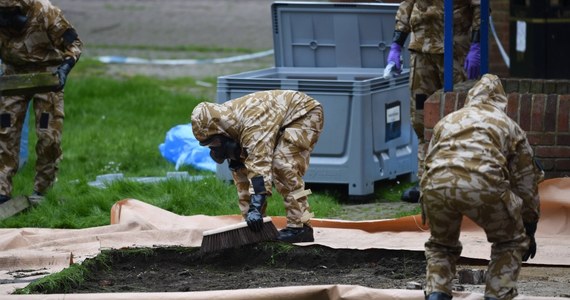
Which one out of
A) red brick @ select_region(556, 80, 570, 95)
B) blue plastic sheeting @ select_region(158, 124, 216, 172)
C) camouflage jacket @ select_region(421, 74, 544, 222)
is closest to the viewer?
camouflage jacket @ select_region(421, 74, 544, 222)

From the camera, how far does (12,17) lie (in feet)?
31.3

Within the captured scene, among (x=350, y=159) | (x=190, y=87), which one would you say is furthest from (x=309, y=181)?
(x=190, y=87)

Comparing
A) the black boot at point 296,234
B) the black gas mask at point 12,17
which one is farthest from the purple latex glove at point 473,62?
the black gas mask at point 12,17

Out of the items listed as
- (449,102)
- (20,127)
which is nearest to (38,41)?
(20,127)

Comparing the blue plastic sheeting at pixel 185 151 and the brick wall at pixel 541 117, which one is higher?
the brick wall at pixel 541 117

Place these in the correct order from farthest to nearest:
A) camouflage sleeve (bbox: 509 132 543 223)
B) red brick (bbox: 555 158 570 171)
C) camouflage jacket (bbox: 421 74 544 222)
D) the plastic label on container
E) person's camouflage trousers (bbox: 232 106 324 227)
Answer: the plastic label on container → red brick (bbox: 555 158 570 171) → person's camouflage trousers (bbox: 232 106 324 227) → camouflage sleeve (bbox: 509 132 543 223) → camouflage jacket (bbox: 421 74 544 222)

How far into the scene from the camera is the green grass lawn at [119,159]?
955cm

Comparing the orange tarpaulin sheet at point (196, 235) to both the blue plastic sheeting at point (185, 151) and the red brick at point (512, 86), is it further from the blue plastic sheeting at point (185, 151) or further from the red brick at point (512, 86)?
the blue plastic sheeting at point (185, 151)

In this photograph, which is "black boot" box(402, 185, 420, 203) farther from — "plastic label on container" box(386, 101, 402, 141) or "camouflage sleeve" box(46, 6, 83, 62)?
"camouflage sleeve" box(46, 6, 83, 62)

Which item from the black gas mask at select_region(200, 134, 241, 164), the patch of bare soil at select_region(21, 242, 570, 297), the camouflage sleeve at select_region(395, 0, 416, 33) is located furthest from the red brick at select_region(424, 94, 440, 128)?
the black gas mask at select_region(200, 134, 241, 164)

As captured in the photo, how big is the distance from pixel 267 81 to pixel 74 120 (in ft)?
14.5

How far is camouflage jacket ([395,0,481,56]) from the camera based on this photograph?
9438mm

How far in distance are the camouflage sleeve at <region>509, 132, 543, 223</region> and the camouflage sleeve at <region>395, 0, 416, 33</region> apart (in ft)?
12.5

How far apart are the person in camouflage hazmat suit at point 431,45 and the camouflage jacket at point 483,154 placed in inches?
132
